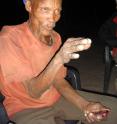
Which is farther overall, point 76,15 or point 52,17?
point 76,15

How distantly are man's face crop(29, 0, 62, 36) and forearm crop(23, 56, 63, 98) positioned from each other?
1.10 ft

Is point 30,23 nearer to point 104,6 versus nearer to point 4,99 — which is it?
point 4,99

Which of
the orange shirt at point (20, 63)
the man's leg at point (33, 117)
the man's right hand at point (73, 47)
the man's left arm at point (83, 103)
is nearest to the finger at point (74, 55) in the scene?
the man's right hand at point (73, 47)

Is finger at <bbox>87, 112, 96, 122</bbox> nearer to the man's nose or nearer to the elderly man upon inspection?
the elderly man

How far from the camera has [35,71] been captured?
2576 millimetres

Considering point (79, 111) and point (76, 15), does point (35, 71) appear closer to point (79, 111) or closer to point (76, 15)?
point (79, 111)

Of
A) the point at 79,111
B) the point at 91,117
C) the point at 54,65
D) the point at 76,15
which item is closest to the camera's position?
the point at 54,65

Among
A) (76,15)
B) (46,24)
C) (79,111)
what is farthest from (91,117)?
(76,15)

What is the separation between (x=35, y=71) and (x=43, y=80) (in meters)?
0.15

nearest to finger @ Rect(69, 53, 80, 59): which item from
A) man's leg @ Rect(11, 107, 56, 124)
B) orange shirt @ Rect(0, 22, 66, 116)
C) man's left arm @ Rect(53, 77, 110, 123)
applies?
orange shirt @ Rect(0, 22, 66, 116)

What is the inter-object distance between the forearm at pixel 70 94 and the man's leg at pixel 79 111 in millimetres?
68

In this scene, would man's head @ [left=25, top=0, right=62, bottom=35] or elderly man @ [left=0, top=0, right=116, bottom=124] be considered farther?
man's head @ [left=25, top=0, right=62, bottom=35]

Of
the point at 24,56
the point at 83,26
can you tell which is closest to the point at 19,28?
the point at 24,56

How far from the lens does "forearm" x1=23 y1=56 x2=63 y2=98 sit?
7.88 ft
